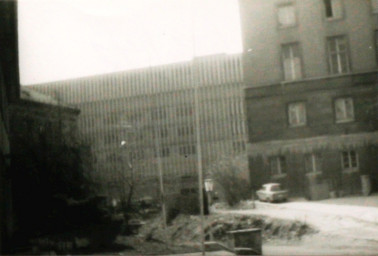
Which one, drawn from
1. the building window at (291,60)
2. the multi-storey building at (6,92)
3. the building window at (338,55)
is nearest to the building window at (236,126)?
the building window at (291,60)

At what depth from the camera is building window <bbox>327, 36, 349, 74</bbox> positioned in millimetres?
15625

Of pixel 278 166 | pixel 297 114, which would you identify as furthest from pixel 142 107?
pixel 297 114

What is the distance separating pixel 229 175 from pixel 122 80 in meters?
6.05

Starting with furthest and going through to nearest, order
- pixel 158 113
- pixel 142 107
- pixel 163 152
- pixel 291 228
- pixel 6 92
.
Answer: pixel 163 152 → pixel 158 113 → pixel 142 107 → pixel 291 228 → pixel 6 92

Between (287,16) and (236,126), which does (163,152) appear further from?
(236,126)

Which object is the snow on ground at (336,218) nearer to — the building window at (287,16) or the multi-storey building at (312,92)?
the multi-storey building at (312,92)

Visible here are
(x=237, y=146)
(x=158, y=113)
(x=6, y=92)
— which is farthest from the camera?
(x=237, y=146)

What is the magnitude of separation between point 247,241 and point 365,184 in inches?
271

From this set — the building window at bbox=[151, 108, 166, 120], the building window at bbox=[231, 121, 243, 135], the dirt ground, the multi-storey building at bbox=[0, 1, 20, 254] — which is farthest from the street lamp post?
the building window at bbox=[231, 121, 243, 135]

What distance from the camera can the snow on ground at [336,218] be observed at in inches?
404

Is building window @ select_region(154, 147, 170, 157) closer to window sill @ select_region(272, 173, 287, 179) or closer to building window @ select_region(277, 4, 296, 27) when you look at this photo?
window sill @ select_region(272, 173, 287, 179)

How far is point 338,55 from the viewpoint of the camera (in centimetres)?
1590

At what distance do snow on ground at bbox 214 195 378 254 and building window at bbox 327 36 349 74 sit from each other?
14.4 ft

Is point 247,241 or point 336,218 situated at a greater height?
point 336,218
